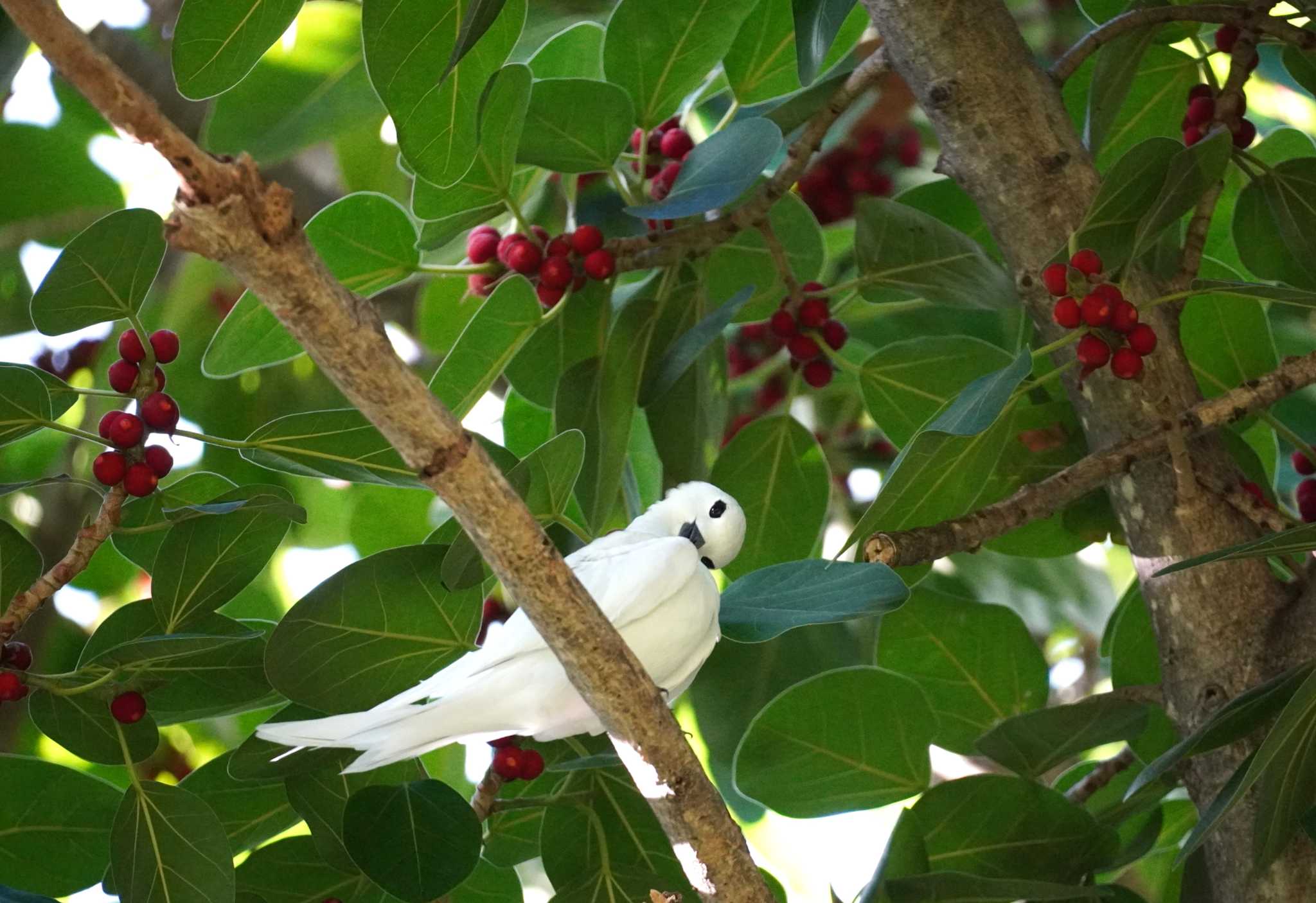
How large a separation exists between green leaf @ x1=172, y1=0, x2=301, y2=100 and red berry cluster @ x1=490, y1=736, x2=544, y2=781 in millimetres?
609

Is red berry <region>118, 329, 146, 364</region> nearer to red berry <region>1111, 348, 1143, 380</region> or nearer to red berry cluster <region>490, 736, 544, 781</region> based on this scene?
red berry cluster <region>490, 736, 544, 781</region>

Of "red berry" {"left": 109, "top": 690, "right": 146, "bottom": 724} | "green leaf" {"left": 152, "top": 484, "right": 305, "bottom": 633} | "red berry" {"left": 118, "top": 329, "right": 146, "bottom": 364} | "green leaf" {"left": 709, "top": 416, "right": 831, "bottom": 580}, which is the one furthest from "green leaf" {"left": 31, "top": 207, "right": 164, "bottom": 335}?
"green leaf" {"left": 709, "top": 416, "right": 831, "bottom": 580}

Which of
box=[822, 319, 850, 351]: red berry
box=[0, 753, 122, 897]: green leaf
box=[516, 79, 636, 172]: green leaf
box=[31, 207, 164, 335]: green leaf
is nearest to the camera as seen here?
box=[31, 207, 164, 335]: green leaf

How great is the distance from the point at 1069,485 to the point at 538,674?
48cm

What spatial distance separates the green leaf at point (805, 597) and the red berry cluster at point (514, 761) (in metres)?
0.23

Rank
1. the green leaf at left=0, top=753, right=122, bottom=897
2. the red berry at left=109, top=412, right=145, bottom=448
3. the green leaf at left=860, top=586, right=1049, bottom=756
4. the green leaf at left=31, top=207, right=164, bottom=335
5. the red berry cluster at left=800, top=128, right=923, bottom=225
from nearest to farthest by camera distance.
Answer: the green leaf at left=31, top=207, right=164, bottom=335 → the red berry at left=109, top=412, right=145, bottom=448 → the green leaf at left=0, top=753, right=122, bottom=897 → the green leaf at left=860, top=586, right=1049, bottom=756 → the red berry cluster at left=800, top=128, right=923, bottom=225

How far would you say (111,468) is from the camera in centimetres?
101

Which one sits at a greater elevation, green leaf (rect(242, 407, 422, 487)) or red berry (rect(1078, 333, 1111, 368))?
green leaf (rect(242, 407, 422, 487))

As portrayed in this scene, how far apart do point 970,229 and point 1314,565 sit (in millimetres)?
523

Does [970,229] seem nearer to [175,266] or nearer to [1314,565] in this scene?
[1314,565]

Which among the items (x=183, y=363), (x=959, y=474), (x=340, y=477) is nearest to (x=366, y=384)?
(x=340, y=477)

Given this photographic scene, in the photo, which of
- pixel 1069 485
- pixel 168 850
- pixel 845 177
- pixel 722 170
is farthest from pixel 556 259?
pixel 845 177

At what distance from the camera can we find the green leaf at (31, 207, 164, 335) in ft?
2.96

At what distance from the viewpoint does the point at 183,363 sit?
2.02 meters
